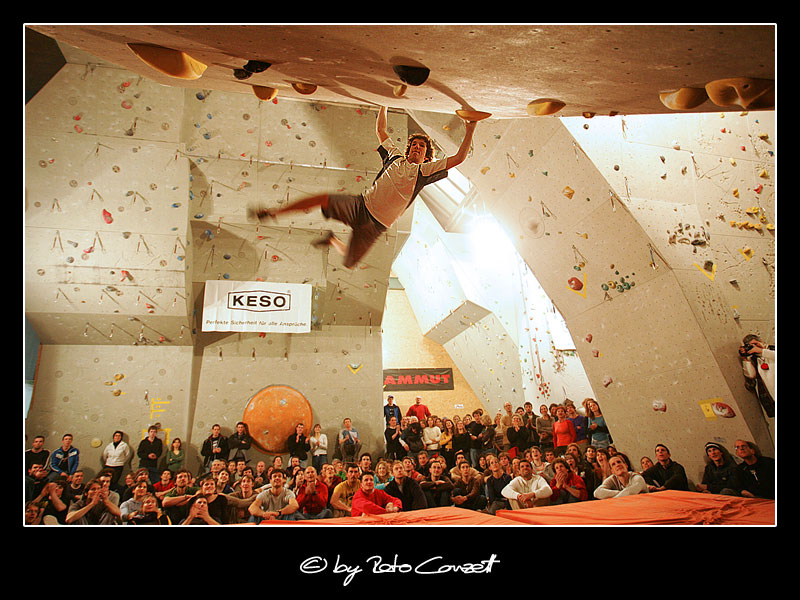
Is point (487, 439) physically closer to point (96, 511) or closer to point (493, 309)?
point (493, 309)

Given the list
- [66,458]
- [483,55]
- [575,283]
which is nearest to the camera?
[483,55]

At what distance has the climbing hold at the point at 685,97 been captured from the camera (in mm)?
1914

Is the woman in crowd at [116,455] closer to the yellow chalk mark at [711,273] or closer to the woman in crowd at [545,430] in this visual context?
the woman in crowd at [545,430]

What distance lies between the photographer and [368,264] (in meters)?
5.41

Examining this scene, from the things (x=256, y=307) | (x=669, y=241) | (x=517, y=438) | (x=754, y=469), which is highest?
(x=669, y=241)

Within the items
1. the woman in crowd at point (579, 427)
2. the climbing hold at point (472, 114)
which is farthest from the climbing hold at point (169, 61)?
the woman in crowd at point (579, 427)

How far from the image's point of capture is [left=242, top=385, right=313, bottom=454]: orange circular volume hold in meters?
5.18

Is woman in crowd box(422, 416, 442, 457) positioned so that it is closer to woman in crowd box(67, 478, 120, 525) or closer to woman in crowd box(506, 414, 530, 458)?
woman in crowd box(506, 414, 530, 458)

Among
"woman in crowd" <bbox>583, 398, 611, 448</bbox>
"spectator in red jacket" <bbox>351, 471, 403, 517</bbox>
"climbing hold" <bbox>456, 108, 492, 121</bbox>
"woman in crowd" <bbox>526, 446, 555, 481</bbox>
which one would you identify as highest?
"climbing hold" <bbox>456, 108, 492, 121</bbox>

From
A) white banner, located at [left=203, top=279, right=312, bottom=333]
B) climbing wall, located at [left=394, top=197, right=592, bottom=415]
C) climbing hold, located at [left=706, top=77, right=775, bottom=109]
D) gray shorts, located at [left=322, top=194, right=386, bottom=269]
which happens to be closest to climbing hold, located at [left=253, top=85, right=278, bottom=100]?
gray shorts, located at [left=322, top=194, right=386, bottom=269]

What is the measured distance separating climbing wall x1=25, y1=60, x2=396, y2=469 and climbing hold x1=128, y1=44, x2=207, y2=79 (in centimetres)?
270

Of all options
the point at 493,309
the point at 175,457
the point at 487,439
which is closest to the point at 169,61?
→ the point at 175,457

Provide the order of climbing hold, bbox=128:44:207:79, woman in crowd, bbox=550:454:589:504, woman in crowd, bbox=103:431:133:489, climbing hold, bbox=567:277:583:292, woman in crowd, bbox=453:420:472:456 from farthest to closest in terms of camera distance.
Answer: woman in crowd, bbox=453:420:472:456, woman in crowd, bbox=103:431:133:489, climbing hold, bbox=567:277:583:292, woman in crowd, bbox=550:454:589:504, climbing hold, bbox=128:44:207:79

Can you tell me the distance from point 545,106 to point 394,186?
114 centimetres
